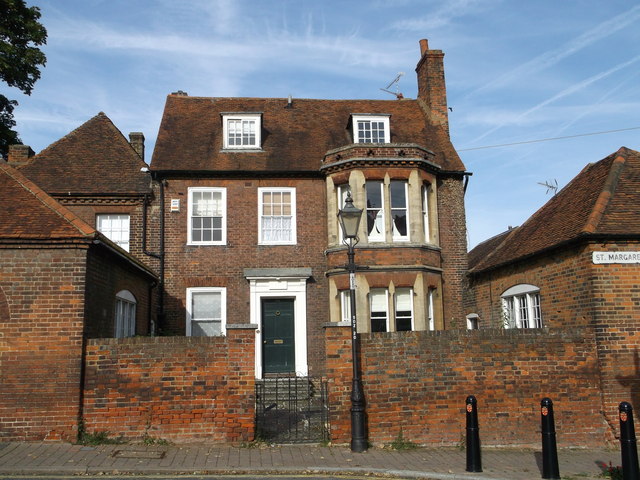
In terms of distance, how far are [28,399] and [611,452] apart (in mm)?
10592

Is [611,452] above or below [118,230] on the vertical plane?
below

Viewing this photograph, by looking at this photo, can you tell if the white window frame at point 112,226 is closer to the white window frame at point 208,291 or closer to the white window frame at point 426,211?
the white window frame at point 208,291

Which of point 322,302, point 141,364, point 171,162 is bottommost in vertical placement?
point 141,364

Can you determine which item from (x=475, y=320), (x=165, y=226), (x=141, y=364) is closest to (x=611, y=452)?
(x=475, y=320)

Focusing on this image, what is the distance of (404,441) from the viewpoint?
1036 centimetres

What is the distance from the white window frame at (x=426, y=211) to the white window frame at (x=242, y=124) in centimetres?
570

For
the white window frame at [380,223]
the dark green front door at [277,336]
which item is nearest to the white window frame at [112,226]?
the dark green front door at [277,336]

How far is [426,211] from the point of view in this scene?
18.0 m

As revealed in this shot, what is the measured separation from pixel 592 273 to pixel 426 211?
697 centimetres

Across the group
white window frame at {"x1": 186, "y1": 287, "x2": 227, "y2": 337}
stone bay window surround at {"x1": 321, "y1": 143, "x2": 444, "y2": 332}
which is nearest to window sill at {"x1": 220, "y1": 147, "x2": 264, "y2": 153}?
stone bay window surround at {"x1": 321, "y1": 143, "x2": 444, "y2": 332}

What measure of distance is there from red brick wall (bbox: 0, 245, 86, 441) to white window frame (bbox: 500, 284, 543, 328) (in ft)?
33.7

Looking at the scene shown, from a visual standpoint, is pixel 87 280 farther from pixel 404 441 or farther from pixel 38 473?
pixel 404 441

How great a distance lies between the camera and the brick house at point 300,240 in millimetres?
16969

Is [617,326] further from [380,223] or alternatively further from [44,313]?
[44,313]
